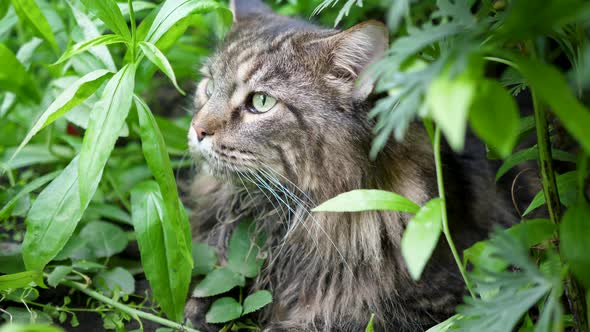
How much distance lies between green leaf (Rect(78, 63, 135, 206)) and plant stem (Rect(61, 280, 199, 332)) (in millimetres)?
495

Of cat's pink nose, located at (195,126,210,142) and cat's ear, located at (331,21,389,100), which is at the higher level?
cat's ear, located at (331,21,389,100)

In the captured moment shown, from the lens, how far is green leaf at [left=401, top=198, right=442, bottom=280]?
1.00 metres

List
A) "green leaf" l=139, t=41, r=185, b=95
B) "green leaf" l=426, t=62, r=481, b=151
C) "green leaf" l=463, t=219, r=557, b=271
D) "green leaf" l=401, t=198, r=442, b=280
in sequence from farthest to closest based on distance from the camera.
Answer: "green leaf" l=139, t=41, r=185, b=95, "green leaf" l=463, t=219, r=557, b=271, "green leaf" l=401, t=198, r=442, b=280, "green leaf" l=426, t=62, r=481, b=151

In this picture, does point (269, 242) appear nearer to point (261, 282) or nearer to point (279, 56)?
point (261, 282)

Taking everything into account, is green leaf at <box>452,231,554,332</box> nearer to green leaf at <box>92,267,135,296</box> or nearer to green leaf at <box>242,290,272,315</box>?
green leaf at <box>242,290,272,315</box>

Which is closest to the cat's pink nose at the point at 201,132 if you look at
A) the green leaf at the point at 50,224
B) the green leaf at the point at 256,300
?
the green leaf at the point at 50,224

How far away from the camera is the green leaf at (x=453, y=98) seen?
0.73m

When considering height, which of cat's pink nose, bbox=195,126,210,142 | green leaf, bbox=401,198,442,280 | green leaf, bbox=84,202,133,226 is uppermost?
green leaf, bbox=401,198,442,280

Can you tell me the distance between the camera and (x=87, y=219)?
2.08 metres

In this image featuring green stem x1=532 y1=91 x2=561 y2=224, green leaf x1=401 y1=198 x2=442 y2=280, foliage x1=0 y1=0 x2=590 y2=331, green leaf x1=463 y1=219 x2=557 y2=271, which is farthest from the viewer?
green stem x1=532 y1=91 x2=561 y2=224

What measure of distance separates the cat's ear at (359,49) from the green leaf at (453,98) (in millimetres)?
734

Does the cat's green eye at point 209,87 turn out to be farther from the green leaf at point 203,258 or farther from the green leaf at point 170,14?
the green leaf at point 203,258

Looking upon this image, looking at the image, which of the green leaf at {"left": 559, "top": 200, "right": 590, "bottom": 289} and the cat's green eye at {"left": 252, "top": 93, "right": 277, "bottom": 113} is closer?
the green leaf at {"left": 559, "top": 200, "right": 590, "bottom": 289}

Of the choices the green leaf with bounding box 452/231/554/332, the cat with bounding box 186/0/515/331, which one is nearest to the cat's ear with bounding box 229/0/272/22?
the cat with bounding box 186/0/515/331
